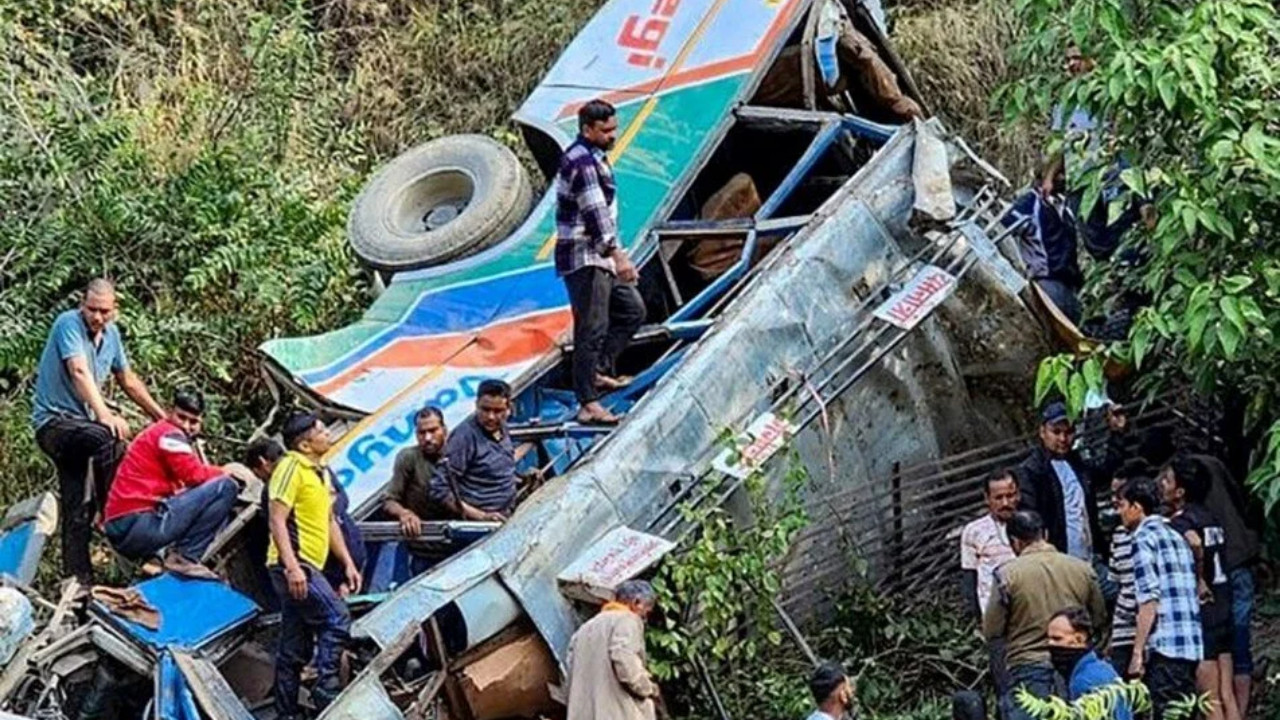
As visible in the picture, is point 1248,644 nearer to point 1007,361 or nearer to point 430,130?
point 1007,361

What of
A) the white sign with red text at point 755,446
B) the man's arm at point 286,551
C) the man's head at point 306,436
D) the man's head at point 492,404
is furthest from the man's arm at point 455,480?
the white sign with red text at point 755,446

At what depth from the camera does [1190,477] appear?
7637 mm

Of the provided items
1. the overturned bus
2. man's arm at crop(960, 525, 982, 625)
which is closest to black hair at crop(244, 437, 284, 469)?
the overturned bus

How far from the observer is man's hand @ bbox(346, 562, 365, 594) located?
321 inches

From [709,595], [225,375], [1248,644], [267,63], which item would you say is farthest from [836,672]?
[267,63]

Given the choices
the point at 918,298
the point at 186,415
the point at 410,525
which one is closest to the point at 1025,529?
the point at 918,298

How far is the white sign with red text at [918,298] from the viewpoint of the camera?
29.5 ft

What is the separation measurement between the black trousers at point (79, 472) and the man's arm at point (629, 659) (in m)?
2.85

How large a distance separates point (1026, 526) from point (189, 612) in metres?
3.31

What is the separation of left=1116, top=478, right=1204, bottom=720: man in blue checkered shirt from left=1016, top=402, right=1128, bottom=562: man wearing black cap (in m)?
0.79

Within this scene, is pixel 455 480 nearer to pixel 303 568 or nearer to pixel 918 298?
pixel 303 568

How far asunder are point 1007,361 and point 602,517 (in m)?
2.37

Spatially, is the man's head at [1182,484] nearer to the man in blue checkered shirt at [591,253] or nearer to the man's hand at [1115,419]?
the man's hand at [1115,419]

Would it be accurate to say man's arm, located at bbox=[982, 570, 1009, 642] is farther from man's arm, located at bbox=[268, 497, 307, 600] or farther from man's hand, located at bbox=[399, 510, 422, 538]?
man's arm, located at bbox=[268, 497, 307, 600]
